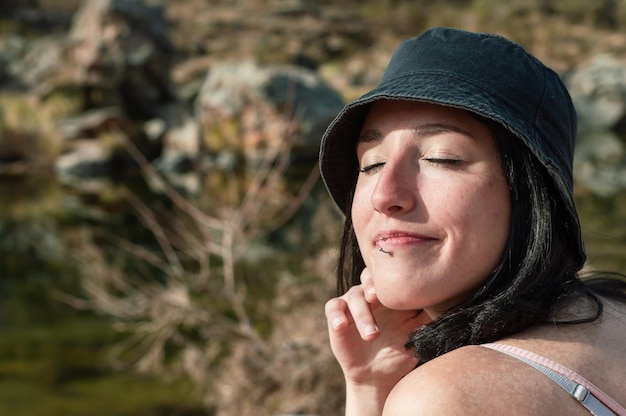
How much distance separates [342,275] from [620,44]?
2107cm

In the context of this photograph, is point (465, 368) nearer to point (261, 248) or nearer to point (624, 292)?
point (624, 292)

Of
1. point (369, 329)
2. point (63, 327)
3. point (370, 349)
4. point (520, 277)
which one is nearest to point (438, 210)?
point (520, 277)

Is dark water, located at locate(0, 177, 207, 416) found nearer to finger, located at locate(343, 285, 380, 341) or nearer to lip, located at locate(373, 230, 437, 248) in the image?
finger, located at locate(343, 285, 380, 341)

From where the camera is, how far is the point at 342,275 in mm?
2025

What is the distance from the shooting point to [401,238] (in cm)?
146

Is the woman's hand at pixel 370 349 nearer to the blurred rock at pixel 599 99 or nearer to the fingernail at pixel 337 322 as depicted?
the fingernail at pixel 337 322

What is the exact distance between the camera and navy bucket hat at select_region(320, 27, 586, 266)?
138 cm

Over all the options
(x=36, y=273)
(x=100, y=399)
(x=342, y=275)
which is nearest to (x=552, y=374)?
(x=342, y=275)

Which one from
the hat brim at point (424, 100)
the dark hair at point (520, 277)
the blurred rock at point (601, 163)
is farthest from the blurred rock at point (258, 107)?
the dark hair at point (520, 277)

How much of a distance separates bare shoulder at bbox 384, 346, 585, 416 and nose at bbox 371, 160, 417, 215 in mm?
309

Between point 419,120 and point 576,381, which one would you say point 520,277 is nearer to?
point 576,381

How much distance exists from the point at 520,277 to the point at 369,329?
0.33 metres

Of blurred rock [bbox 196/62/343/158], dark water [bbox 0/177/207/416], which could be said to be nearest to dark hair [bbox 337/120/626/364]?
dark water [bbox 0/177/207/416]

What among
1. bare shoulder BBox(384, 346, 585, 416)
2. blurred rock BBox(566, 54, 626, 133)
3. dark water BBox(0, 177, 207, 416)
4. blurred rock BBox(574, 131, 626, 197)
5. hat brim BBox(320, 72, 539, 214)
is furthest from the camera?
blurred rock BBox(566, 54, 626, 133)
